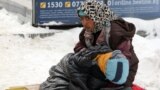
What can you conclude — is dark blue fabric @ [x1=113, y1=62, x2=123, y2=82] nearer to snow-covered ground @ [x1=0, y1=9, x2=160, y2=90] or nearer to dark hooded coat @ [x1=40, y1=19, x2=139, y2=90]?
dark hooded coat @ [x1=40, y1=19, x2=139, y2=90]

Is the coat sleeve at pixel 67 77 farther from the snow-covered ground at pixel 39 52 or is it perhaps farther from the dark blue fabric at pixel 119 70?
the snow-covered ground at pixel 39 52

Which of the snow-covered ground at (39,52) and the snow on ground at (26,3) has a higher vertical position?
the snow on ground at (26,3)

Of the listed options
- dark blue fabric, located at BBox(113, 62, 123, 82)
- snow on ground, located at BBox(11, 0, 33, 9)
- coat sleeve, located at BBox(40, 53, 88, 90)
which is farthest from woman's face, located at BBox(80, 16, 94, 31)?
snow on ground, located at BBox(11, 0, 33, 9)

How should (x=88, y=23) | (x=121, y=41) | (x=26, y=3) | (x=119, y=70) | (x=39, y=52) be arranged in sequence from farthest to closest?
(x=26, y=3) < (x=39, y=52) < (x=88, y=23) < (x=121, y=41) < (x=119, y=70)

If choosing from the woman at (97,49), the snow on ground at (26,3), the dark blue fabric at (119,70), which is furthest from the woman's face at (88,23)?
the snow on ground at (26,3)

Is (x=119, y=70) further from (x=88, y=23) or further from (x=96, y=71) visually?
(x=88, y=23)

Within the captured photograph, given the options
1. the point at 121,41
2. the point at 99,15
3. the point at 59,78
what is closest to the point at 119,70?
the point at 121,41

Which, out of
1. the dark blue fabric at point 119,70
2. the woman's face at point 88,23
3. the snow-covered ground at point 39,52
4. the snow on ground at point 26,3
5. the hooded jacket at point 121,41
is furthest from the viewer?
the snow on ground at point 26,3

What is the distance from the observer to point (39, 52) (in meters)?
8.57

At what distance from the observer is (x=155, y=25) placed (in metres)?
10.4

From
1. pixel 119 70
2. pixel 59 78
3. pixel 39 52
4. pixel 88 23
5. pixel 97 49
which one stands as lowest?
pixel 39 52

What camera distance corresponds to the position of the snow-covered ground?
22.8ft

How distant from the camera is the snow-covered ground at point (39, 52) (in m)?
6.94

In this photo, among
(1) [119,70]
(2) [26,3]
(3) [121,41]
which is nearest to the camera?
(1) [119,70]
